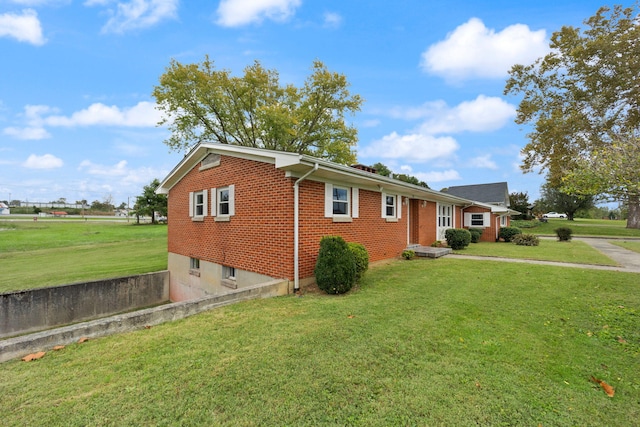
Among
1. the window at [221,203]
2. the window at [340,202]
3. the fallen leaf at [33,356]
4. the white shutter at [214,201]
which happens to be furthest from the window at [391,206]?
the fallen leaf at [33,356]

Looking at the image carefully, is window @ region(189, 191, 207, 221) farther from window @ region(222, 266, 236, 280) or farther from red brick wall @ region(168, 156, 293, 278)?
window @ region(222, 266, 236, 280)

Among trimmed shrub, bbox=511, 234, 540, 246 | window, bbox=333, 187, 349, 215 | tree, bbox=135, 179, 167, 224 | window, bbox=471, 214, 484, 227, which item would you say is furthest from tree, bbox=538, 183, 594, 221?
tree, bbox=135, 179, 167, 224

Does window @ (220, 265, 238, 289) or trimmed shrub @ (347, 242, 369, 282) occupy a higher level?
trimmed shrub @ (347, 242, 369, 282)

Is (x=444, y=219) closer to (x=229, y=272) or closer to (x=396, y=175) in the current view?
(x=229, y=272)

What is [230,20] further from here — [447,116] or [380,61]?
[447,116]

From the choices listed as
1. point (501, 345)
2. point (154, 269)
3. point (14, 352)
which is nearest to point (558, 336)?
point (501, 345)

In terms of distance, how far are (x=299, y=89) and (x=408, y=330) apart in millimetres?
23252

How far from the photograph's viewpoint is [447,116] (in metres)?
16.1

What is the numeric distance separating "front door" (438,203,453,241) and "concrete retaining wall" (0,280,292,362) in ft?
40.6

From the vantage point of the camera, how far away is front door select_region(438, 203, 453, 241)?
Result: 614 inches

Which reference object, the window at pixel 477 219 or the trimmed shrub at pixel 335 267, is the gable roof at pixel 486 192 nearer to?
the window at pixel 477 219

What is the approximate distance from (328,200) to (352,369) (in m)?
5.00

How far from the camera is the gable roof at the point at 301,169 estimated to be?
6293 millimetres

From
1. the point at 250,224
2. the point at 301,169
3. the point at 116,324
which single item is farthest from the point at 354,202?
the point at 116,324
